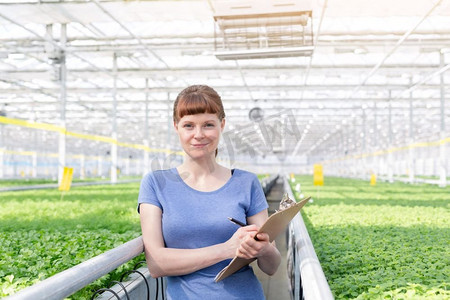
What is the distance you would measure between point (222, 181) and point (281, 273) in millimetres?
5915

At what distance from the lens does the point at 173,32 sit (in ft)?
54.4

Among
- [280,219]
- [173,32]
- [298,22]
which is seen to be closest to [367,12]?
[298,22]

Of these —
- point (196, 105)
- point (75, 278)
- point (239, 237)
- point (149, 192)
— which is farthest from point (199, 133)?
point (75, 278)

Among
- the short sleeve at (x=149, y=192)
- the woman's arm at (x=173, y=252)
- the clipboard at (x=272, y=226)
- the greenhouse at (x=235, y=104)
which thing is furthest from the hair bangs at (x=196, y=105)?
the clipboard at (x=272, y=226)

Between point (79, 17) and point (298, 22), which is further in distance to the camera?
point (79, 17)

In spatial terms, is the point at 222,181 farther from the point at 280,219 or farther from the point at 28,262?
the point at 28,262

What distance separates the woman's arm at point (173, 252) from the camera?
205 centimetres

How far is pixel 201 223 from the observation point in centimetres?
215

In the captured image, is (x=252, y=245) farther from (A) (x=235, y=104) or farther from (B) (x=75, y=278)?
(A) (x=235, y=104)

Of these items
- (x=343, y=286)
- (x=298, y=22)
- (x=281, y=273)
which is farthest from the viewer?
(x=298, y=22)

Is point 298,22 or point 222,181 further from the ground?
point 298,22

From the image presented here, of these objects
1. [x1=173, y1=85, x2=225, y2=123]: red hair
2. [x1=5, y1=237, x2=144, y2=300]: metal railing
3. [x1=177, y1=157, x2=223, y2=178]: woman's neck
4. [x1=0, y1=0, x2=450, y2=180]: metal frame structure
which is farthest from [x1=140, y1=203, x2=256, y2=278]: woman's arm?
[x1=0, y1=0, x2=450, y2=180]: metal frame structure

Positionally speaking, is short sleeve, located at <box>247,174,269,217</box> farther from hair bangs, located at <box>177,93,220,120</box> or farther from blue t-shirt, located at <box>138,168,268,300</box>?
hair bangs, located at <box>177,93,220,120</box>

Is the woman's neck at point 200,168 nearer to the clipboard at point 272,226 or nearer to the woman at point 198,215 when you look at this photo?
the woman at point 198,215
